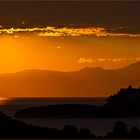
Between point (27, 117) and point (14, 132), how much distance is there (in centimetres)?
7905

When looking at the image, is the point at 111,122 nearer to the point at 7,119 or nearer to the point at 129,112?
the point at 129,112

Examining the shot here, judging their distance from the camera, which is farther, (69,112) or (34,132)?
(69,112)

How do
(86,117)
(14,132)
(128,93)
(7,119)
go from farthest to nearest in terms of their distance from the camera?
(86,117) < (128,93) < (7,119) < (14,132)

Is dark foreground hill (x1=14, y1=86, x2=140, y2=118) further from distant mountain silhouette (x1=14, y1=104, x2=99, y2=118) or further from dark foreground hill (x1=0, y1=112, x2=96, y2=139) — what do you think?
dark foreground hill (x1=0, y1=112, x2=96, y2=139)

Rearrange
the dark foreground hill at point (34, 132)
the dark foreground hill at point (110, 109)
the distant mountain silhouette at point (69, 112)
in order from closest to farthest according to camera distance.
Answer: the dark foreground hill at point (34, 132)
the dark foreground hill at point (110, 109)
the distant mountain silhouette at point (69, 112)

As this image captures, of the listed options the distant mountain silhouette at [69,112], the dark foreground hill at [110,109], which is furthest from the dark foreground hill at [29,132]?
the distant mountain silhouette at [69,112]

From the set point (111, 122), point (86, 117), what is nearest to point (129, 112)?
point (111, 122)

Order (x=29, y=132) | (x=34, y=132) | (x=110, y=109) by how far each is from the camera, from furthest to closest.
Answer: (x=110, y=109), (x=34, y=132), (x=29, y=132)

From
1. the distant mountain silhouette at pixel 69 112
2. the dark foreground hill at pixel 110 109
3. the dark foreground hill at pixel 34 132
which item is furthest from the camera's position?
the distant mountain silhouette at pixel 69 112

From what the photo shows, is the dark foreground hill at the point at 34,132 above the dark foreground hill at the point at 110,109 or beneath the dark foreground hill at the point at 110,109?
beneath

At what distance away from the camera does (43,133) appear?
42844 mm

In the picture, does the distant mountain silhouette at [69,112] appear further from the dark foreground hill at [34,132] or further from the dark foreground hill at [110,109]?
the dark foreground hill at [34,132]

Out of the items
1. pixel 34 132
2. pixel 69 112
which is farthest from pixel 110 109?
pixel 34 132

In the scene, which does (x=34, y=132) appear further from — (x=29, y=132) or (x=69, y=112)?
(x=69, y=112)
